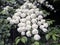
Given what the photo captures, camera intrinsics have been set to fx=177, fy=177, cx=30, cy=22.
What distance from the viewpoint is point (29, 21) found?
212 cm

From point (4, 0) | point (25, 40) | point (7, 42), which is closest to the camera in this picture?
point (25, 40)

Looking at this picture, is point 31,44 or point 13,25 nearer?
point 31,44

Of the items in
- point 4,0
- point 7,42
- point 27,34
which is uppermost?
point 4,0

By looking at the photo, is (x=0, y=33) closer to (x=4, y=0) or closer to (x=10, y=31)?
(x=10, y=31)

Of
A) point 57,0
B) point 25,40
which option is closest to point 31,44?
point 25,40

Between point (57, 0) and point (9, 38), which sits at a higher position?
point (57, 0)

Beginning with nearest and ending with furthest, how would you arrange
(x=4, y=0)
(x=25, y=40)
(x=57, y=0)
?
(x=25, y=40)
(x=57, y=0)
(x=4, y=0)

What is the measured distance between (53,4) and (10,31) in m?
0.88

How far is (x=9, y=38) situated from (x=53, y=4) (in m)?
0.95

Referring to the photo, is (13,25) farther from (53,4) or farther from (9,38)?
(53,4)

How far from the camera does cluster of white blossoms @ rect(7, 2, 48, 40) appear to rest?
6.69 feet

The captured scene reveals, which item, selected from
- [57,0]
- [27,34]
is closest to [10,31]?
[27,34]

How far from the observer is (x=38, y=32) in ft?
6.95

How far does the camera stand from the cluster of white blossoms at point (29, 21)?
6.69ft
